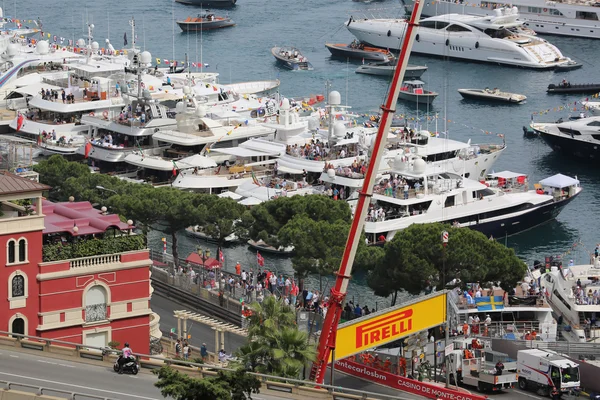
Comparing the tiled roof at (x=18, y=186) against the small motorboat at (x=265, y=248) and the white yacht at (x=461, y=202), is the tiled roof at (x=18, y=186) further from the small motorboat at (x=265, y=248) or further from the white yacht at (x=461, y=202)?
the white yacht at (x=461, y=202)

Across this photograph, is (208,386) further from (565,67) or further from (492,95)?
(565,67)

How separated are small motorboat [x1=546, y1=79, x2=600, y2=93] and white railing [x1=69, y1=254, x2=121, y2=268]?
3260 inches

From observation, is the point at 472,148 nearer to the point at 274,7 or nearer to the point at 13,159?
the point at 13,159

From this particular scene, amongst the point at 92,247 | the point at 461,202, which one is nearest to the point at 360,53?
the point at 461,202

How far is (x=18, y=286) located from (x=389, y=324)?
459 inches

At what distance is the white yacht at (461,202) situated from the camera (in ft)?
256

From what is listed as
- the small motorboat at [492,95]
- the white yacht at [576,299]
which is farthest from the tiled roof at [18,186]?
the small motorboat at [492,95]

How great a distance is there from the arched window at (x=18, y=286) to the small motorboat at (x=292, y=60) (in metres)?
89.2

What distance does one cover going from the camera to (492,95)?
122625 millimetres

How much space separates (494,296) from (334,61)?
83271 mm

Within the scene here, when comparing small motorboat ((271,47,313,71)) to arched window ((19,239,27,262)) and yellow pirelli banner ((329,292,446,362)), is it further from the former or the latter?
arched window ((19,239,27,262))

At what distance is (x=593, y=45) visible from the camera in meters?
155

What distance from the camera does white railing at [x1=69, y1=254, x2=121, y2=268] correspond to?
48.8 meters

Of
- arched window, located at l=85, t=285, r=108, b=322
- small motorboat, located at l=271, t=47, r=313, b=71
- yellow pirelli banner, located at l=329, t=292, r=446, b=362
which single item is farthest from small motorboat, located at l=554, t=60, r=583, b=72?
arched window, located at l=85, t=285, r=108, b=322
